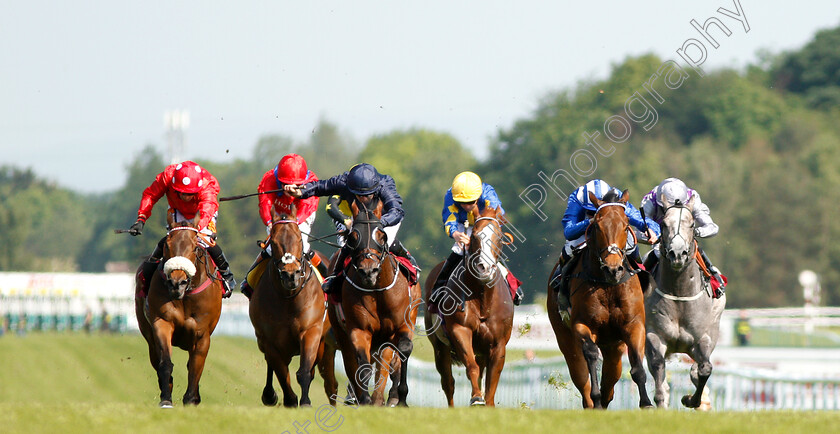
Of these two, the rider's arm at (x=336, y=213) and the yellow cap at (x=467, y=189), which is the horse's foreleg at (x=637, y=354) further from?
the rider's arm at (x=336, y=213)

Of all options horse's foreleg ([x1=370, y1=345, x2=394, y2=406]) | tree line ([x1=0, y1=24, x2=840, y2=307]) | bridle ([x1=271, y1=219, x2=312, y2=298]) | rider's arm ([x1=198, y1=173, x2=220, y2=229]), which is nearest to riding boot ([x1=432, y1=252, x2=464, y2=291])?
horse's foreleg ([x1=370, y1=345, x2=394, y2=406])

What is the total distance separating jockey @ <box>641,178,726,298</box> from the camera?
1145cm

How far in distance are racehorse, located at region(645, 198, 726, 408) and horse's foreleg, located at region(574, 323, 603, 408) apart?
2.85 ft

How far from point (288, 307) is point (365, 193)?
1.27 m

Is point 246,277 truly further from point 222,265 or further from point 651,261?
point 651,261

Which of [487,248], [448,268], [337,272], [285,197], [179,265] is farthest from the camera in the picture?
[285,197]

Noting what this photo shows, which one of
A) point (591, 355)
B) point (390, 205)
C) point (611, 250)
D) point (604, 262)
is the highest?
point (390, 205)

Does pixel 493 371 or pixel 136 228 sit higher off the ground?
pixel 136 228

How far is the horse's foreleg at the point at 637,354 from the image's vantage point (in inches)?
412

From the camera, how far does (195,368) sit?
11.3 m

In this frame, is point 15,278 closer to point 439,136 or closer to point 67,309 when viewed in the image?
point 67,309

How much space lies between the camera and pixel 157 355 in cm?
1196

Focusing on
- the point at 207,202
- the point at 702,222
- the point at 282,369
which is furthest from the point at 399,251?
the point at 702,222

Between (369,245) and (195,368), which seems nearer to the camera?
(369,245)
